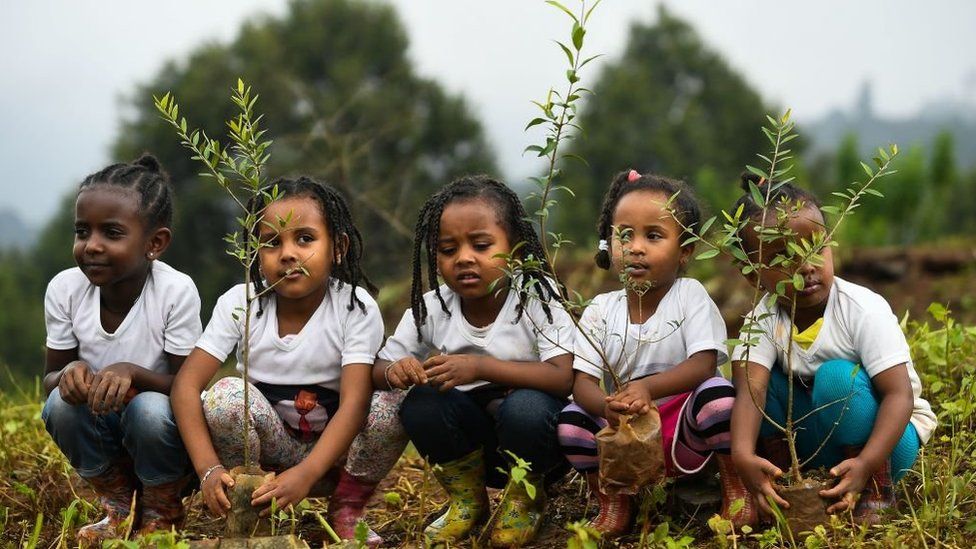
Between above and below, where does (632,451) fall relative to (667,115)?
below

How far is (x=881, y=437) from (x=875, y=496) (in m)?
0.22

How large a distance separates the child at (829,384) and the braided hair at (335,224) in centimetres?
126

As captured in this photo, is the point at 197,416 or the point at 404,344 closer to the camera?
the point at 197,416

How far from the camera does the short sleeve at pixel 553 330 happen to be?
3111mm

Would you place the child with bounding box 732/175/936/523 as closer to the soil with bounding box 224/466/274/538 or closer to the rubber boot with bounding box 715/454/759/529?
the rubber boot with bounding box 715/454/759/529

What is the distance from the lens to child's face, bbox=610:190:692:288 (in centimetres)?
306

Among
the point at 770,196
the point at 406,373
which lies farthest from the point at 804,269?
the point at 406,373

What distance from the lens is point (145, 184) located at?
3332 mm

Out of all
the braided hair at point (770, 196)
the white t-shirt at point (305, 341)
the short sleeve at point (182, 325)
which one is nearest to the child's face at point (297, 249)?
the white t-shirt at point (305, 341)

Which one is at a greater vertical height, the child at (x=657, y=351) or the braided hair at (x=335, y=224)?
the braided hair at (x=335, y=224)

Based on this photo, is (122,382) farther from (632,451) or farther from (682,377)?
(682,377)

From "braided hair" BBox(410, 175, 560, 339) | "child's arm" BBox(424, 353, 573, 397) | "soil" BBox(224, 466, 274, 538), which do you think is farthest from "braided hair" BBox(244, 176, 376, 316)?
"soil" BBox(224, 466, 274, 538)

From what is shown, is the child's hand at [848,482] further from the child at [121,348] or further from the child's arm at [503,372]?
the child at [121,348]

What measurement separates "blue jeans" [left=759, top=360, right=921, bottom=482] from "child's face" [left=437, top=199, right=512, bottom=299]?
3.00ft
